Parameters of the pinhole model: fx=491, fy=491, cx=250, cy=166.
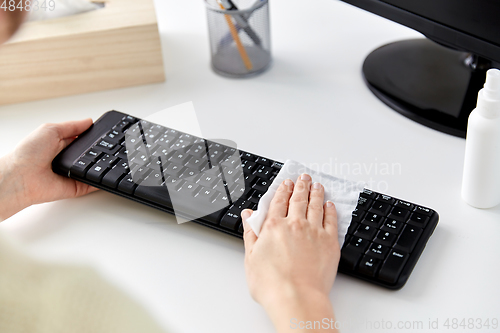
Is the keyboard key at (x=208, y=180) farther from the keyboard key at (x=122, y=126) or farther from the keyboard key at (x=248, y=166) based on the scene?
the keyboard key at (x=122, y=126)

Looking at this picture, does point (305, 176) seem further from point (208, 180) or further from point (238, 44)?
point (238, 44)

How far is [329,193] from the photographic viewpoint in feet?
1.92

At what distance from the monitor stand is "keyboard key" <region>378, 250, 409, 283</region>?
26 cm

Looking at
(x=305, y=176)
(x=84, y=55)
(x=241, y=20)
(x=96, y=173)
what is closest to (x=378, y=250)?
(x=305, y=176)

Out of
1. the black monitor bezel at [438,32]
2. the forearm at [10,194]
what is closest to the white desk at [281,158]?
the forearm at [10,194]

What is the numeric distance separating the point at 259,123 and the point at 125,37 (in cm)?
27

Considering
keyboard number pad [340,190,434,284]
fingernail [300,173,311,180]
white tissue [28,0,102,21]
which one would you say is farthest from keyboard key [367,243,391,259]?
white tissue [28,0,102,21]

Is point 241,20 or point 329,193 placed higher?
point 241,20

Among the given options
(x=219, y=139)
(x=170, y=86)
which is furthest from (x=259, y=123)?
(x=170, y=86)

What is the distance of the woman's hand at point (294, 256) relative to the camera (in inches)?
18.3

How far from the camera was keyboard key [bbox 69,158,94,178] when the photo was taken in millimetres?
619

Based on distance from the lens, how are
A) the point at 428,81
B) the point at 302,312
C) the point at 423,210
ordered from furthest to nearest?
the point at 428,81
the point at 423,210
the point at 302,312

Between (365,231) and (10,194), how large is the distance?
44cm

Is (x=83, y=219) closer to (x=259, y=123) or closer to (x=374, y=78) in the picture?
(x=259, y=123)
